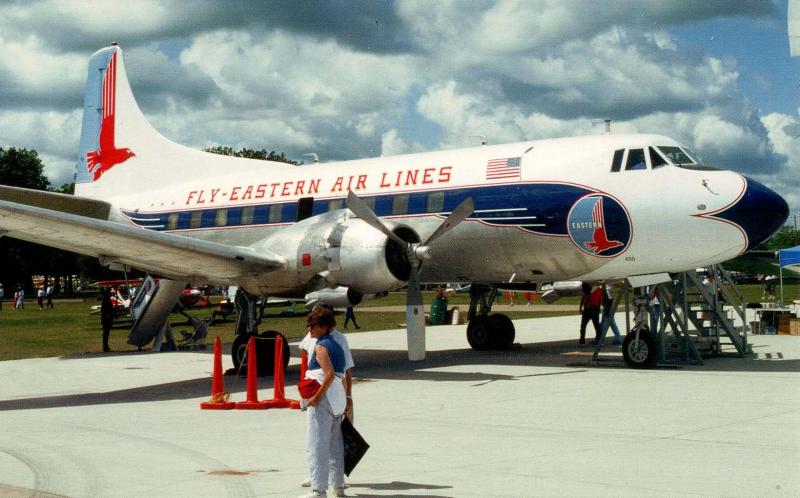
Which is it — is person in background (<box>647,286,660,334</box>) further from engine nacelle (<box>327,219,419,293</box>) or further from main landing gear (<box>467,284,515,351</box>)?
engine nacelle (<box>327,219,419,293</box>)

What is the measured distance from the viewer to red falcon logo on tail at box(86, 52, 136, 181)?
79.1ft

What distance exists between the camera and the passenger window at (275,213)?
763 inches

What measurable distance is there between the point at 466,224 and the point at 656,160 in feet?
12.1

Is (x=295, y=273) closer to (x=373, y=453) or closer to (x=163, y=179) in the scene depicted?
(x=373, y=453)

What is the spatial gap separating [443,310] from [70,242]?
2110cm

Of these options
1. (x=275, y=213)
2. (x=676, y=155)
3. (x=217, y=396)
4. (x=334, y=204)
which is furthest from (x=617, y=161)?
(x=217, y=396)

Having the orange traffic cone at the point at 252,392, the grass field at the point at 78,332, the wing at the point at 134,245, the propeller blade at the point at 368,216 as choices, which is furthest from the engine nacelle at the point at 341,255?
the grass field at the point at 78,332

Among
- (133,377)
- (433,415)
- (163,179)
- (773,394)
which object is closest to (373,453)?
(433,415)

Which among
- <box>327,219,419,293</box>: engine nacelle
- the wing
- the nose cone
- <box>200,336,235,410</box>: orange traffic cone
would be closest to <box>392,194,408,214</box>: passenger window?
<box>327,219,419,293</box>: engine nacelle

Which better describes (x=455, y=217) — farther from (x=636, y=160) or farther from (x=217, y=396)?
(x=217, y=396)

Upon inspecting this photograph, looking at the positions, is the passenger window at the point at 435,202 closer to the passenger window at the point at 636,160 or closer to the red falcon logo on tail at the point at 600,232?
the red falcon logo on tail at the point at 600,232

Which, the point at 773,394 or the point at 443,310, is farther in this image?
the point at 443,310

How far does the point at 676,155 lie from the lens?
15.5 metres

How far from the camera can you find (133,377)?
17.6 meters
